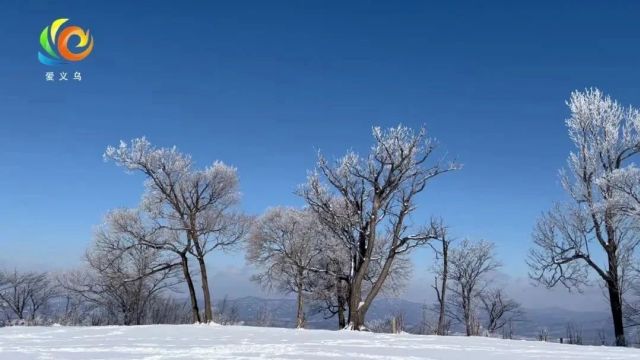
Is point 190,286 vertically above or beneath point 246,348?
above

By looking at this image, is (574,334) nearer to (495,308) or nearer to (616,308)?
(616,308)

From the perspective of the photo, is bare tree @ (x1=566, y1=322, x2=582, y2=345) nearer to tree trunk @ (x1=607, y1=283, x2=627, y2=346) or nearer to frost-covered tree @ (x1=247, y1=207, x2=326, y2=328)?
tree trunk @ (x1=607, y1=283, x2=627, y2=346)

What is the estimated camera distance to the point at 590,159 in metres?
19.9

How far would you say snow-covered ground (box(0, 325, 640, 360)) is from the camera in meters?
8.02

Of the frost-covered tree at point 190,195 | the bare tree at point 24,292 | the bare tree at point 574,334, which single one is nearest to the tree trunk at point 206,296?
the frost-covered tree at point 190,195

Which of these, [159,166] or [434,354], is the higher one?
[159,166]

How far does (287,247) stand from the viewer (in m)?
34.2

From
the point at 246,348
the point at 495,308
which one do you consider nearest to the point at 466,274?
the point at 495,308

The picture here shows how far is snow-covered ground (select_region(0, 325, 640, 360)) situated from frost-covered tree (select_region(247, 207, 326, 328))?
70.9 feet

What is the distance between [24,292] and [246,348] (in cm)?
4322

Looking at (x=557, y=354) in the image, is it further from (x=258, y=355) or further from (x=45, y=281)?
(x=45, y=281)

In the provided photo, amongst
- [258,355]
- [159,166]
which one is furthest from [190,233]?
[258,355]

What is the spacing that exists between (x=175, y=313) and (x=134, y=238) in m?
14.2

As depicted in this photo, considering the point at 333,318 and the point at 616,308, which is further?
the point at 333,318
